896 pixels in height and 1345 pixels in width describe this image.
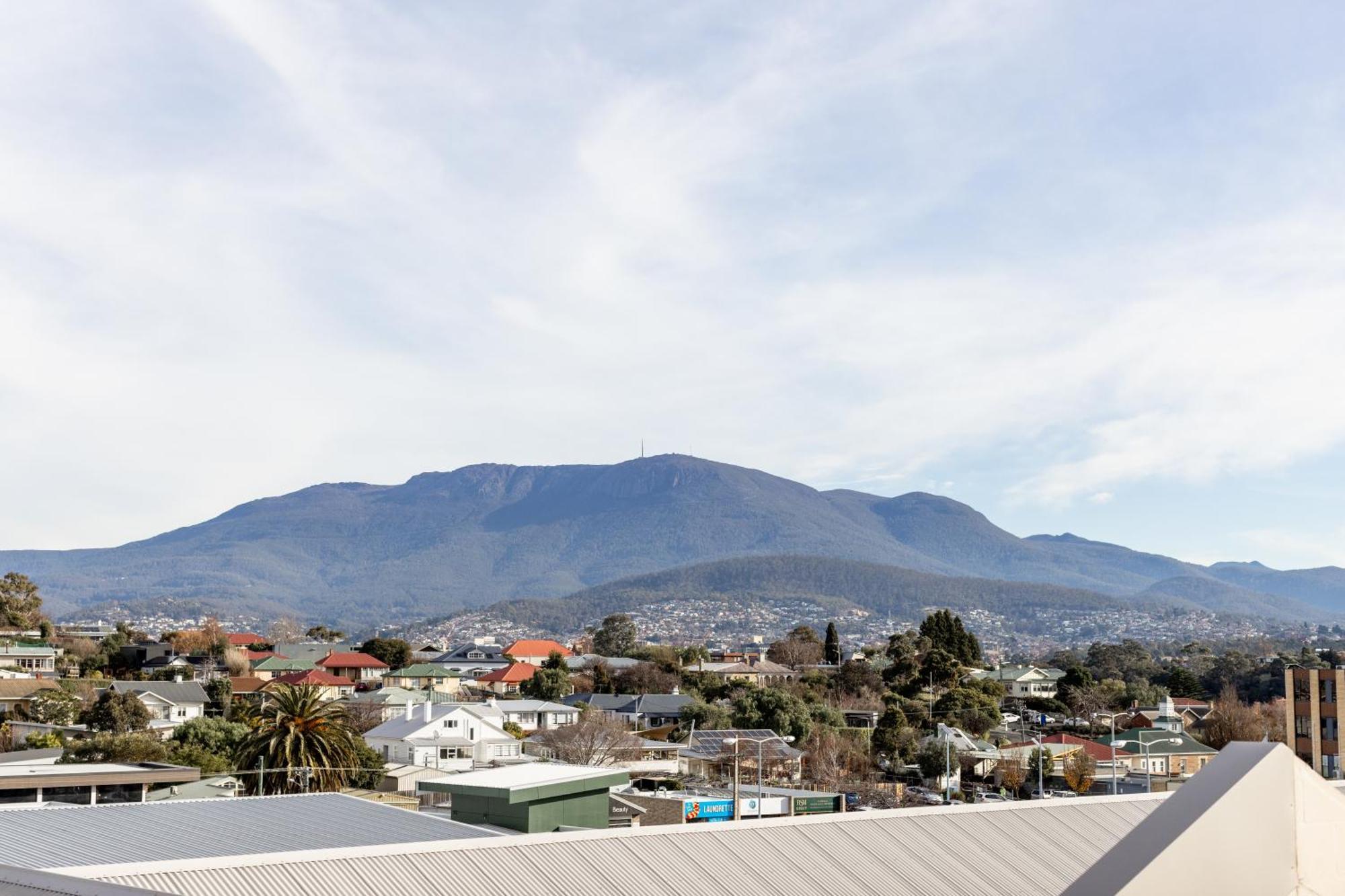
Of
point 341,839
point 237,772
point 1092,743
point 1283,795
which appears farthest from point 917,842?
point 1092,743

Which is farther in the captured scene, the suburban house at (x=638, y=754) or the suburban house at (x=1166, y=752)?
the suburban house at (x=1166, y=752)

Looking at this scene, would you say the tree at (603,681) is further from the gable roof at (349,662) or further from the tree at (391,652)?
the tree at (391,652)

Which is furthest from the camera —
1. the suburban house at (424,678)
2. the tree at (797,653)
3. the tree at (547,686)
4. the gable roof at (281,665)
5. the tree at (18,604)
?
the tree at (797,653)

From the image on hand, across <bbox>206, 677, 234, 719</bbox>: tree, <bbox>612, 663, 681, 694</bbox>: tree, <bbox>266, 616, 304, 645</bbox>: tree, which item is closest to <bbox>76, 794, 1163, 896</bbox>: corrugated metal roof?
<bbox>206, 677, 234, 719</bbox>: tree

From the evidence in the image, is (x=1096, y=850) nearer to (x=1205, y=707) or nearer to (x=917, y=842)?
(x=917, y=842)

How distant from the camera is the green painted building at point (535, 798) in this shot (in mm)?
25203

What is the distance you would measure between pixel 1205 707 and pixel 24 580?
11246 centimetres

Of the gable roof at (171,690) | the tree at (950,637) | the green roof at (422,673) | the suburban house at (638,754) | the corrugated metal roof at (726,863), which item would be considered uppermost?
the corrugated metal roof at (726,863)

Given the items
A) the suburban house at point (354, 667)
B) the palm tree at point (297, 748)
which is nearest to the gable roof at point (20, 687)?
the palm tree at point (297, 748)

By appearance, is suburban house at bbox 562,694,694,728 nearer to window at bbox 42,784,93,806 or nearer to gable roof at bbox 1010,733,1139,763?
gable roof at bbox 1010,733,1139,763

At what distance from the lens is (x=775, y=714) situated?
78.7 metres

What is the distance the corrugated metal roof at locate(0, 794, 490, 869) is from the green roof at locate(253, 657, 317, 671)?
320 feet

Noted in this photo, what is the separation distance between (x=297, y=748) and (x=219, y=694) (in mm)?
53135

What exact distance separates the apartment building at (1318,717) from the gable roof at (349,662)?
92.4 m
